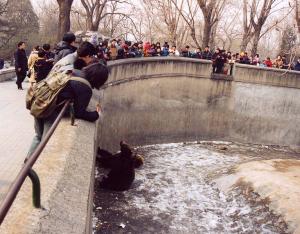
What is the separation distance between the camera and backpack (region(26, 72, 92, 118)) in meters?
4.75

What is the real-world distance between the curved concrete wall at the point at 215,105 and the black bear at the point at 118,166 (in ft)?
23.4

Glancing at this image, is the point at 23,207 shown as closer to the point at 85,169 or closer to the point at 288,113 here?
the point at 85,169

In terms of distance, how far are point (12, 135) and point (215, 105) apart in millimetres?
14708

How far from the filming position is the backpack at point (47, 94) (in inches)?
187

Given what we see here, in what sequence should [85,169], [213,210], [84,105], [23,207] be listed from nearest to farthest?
[23,207] → [85,169] → [84,105] → [213,210]

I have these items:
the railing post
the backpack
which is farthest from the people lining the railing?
the railing post

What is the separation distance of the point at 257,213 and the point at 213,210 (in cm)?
146

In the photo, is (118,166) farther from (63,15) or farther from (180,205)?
(63,15)

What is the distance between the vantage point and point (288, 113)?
2239 cm

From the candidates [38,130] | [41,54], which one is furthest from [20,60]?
[38,130]

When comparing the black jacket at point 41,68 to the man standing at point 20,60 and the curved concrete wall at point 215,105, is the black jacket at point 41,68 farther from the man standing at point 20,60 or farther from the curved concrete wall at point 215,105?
the curved concrete wall at point 215,105

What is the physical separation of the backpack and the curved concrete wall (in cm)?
1438

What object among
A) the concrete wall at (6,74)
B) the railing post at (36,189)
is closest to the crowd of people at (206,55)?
the concrete wall at (6,74)

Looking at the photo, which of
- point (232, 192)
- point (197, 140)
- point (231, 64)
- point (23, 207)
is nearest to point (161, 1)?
point (231, 64)
